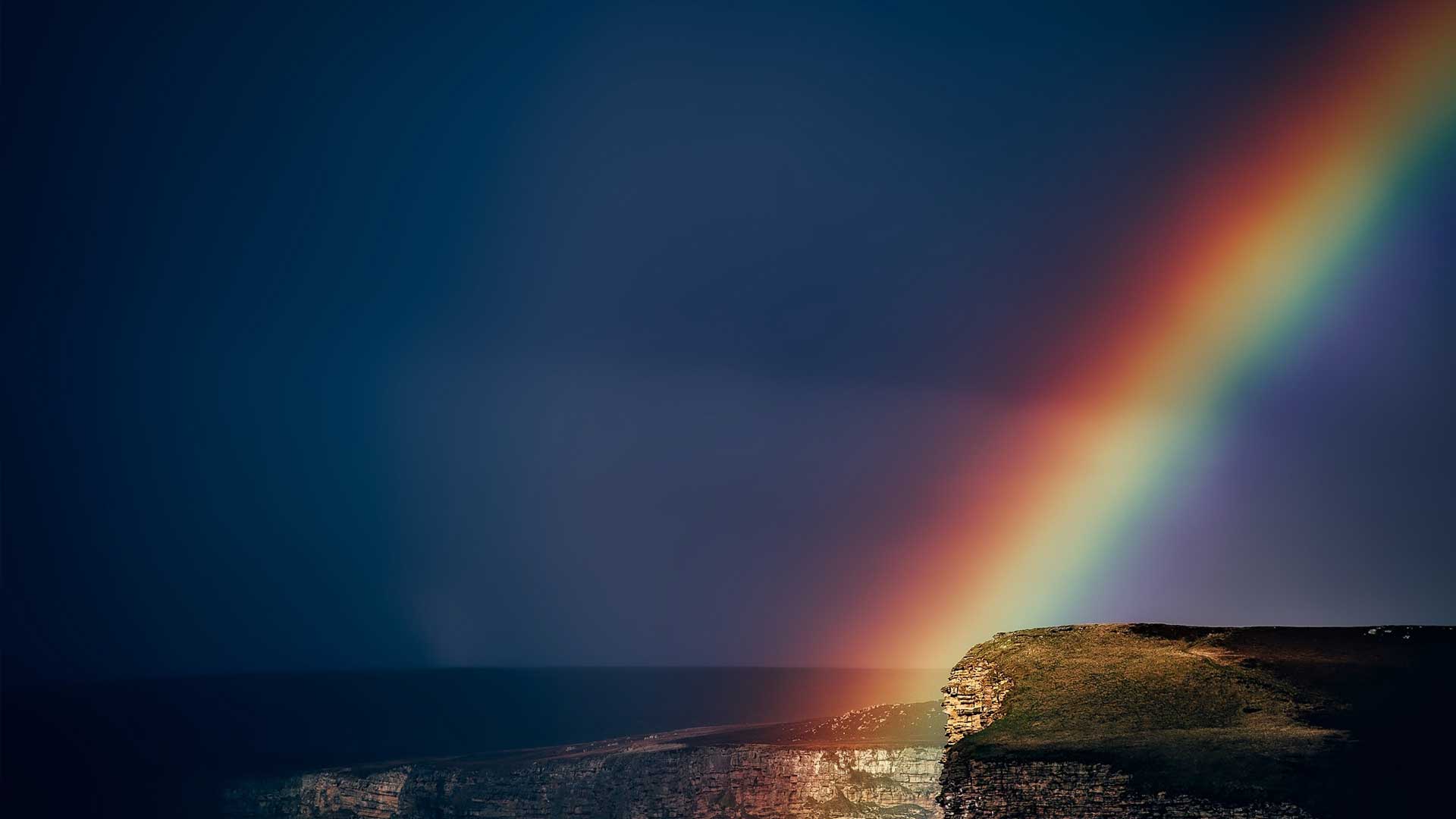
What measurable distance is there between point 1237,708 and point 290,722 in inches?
5256

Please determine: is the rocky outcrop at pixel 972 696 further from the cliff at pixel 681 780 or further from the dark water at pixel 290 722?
the dark water at pixel 290 722

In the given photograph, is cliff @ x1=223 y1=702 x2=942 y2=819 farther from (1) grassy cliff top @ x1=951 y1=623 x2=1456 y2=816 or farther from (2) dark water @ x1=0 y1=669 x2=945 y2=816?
(2) dark water @ x1=0 y1=669 x2=945 y2=816

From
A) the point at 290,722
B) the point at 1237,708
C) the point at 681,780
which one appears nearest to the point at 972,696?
Result: the point at 1237,708

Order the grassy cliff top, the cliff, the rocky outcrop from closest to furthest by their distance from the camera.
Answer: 1. the grassy cliff top
2. the rocky outcrop
3. the cliff

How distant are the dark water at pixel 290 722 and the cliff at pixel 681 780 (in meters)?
20.2

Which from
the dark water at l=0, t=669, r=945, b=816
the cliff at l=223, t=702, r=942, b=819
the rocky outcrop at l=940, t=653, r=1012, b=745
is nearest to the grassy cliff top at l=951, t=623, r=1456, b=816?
the rocky outcrop at l=940, t=653, r=1012, b=745

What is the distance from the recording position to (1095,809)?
20188 millimetres

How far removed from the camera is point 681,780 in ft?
161

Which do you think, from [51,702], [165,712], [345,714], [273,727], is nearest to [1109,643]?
[273,727]

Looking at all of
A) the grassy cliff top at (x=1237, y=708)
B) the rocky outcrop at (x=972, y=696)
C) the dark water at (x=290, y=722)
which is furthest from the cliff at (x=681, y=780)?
the dark water at (x=290, y=722)

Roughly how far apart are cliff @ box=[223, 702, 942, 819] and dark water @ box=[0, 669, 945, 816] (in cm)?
2023

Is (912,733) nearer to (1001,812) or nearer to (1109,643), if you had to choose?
(1109,643)

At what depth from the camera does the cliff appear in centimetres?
4559

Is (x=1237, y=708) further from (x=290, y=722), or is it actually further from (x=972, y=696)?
(x=290, y=722)
